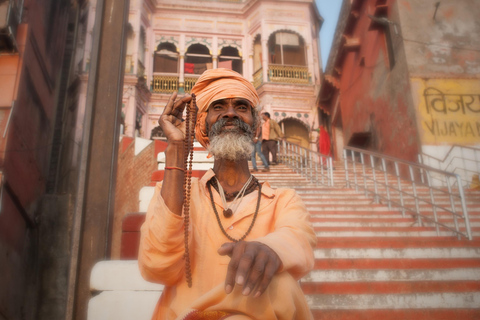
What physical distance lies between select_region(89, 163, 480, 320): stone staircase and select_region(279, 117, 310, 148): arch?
11277 mm

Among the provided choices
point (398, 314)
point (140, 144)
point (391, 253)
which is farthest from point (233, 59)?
point (398, 314)

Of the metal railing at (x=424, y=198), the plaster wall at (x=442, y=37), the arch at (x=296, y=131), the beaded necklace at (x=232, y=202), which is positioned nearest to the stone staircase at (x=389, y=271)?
the metal railing at (x=424, y=198)

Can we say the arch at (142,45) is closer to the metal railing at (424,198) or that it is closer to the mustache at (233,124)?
the metal railing at (424,198)

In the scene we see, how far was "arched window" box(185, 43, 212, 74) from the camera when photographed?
17.0m

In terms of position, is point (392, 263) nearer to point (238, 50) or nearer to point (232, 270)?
point (232, 270)

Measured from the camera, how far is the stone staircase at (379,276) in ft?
7.20

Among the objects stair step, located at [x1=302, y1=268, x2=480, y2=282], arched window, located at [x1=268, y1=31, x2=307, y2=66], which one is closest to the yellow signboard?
stair step, located at [x1=302, y1=268, x2=480, y2=282]

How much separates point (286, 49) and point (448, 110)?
33.1 ft

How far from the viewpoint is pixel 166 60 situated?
56.4ft

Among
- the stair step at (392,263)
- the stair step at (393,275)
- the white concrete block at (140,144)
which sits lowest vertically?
the stair step at (393,275)

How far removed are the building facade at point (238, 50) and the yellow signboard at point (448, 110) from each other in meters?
7.26

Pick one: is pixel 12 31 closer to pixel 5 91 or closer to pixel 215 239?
pixel 5 91

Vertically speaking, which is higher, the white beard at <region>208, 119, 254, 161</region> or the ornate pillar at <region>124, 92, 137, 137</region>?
the ornate pillar at <region>124, 92, 137, 137</region>

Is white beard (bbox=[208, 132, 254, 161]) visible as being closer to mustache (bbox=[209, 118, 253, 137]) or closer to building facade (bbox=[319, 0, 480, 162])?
mustache (bbox=[209, 118, 253, 137])
